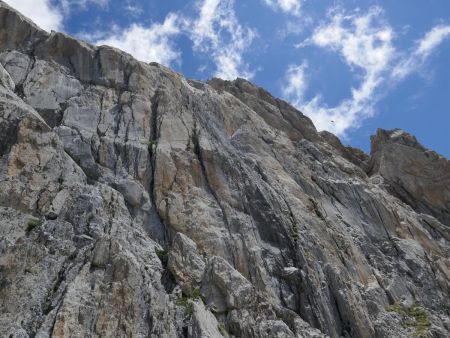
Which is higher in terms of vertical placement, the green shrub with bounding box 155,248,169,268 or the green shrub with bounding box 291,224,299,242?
the green shrub with bounding box 291,224,299,242

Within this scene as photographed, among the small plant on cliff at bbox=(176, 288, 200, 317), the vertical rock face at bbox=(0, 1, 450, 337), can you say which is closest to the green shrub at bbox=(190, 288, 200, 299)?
the small plant on cliff at bbox=(176, 288, 200, 317)

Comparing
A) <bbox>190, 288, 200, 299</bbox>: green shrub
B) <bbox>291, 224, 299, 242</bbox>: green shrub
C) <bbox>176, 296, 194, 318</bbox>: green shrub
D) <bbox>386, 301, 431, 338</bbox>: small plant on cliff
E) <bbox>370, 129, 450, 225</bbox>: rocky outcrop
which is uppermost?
<bbox>370, 129, 450, 225</bbox>: rocky outcrop

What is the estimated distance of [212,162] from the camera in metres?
51.2

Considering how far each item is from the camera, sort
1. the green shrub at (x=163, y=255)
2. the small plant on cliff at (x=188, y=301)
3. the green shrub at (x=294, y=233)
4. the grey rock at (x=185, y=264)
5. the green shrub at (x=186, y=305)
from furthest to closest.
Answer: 1. the green shrub at (x=294, y=233)
2. the green shrub at (x=163, y=255)
3. the grey rock at (x=185, y=264)
4. the small plant on cliff at (x=188, y=301)
5. the green shrub at (x=186, y=305)

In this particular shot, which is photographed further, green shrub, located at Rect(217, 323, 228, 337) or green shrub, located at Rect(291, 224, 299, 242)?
green shrub, located at Rect(291, 224, 299, 242)

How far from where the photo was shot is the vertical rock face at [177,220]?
32.0m

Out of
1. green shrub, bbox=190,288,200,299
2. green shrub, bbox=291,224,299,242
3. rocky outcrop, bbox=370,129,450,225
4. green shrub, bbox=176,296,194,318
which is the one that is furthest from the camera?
rocky outcrop, bbox=370,129,450,225

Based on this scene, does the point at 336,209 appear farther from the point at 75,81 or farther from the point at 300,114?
the point at 75,81

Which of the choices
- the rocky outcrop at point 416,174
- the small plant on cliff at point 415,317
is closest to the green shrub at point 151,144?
the small plant on cliff at point 415,317

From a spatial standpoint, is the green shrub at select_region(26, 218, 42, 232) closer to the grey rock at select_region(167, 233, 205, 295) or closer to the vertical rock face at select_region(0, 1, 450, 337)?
the vertical rock face at select_region(0, 1, 450, 337)

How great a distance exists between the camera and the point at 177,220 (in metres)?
43.8

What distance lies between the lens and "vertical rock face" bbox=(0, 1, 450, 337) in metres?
32.0

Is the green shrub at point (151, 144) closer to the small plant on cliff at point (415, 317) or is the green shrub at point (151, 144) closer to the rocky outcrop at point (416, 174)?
the small plant on cliff at point (415, 317)

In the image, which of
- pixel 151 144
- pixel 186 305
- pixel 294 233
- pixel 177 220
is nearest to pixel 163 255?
pixel 177 220
